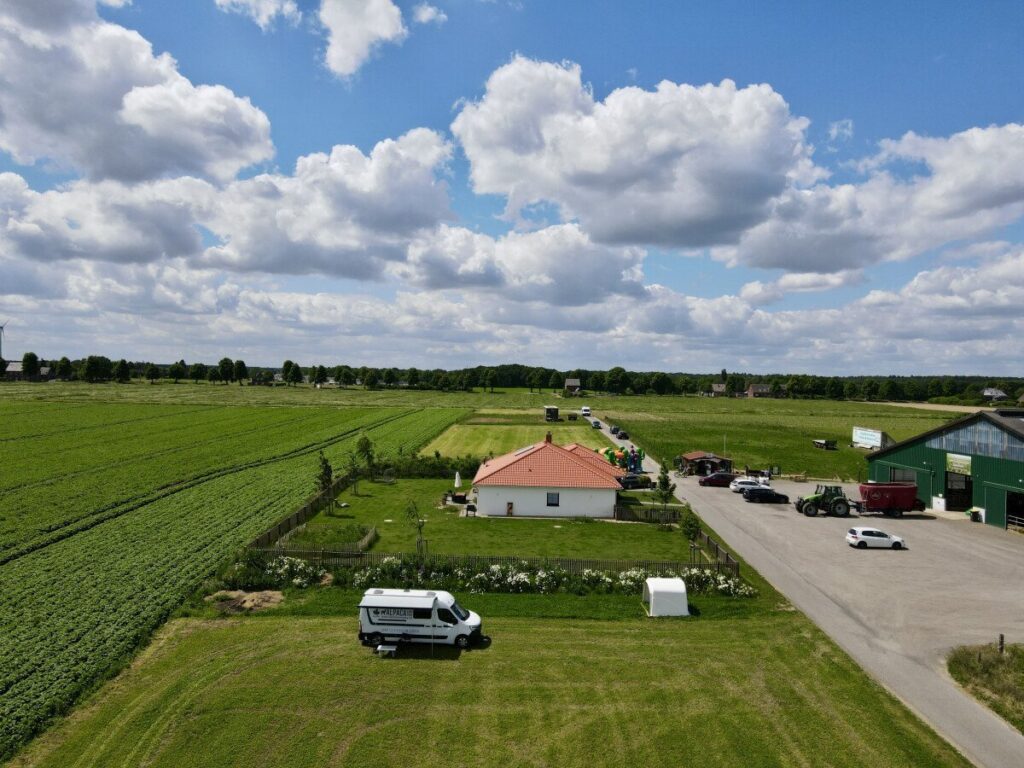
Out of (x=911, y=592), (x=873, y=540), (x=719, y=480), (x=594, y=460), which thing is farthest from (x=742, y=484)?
(x=911, y=592)

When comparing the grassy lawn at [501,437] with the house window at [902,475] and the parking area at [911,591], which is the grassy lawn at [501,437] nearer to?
the house window at [902,475]

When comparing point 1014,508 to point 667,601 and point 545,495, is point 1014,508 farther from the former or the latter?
point 667,601

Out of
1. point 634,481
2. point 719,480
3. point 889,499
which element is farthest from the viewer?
point 719,480

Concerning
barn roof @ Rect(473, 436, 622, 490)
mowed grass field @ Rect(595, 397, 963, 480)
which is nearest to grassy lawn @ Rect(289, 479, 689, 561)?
barn roof @ Rect(473, 436, 622, 490)

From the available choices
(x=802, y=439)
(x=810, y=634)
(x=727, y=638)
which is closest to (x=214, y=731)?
(x=727, y=638)

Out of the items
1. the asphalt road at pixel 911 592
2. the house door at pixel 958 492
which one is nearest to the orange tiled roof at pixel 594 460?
the asphalt road at pixel 911 592

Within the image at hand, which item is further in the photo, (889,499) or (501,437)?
(501,437)
